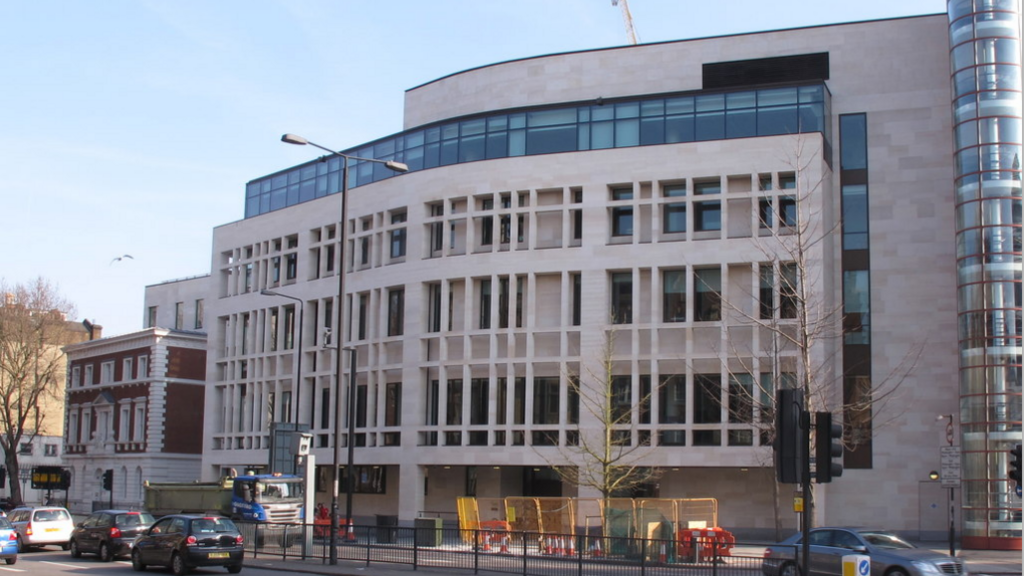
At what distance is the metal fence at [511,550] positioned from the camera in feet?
78.4

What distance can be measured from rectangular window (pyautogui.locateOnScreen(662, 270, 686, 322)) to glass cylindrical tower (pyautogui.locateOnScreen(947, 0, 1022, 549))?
35.5ft

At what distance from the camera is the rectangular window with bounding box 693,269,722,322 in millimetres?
45562

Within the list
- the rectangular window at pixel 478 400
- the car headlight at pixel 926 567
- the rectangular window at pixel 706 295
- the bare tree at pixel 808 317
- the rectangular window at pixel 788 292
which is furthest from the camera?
the rectangular window at pixel 478 400

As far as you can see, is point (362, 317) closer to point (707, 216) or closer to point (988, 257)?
point (707, 216)

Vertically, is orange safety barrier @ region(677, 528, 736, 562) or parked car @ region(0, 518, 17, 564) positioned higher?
orange safety barrier @ region(677, 528, 736, 562)

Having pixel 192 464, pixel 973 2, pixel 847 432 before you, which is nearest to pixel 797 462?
pixel 847 432

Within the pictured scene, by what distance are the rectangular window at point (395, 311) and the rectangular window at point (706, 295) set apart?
1453 centimetres

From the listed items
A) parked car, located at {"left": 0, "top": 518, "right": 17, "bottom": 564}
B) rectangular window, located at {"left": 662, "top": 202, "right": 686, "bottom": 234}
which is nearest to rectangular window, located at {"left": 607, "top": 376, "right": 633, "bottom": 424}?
rectangular window, located at {"left": 662, "top": 202, "right": 686, "bottom": 234}

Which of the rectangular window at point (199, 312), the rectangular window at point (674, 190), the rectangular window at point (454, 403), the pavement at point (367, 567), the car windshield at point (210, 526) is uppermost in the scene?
the rectangular window at point (674, 190)

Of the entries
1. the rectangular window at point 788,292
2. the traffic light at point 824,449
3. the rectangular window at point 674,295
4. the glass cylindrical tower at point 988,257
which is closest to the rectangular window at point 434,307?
the rectangular window at point 674,295

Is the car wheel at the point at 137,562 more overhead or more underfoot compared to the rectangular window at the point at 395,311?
more underfoot

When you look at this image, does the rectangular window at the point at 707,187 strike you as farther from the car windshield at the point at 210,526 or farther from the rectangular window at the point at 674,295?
the car windshield at the point at 210,526

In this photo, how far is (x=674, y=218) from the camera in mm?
47375

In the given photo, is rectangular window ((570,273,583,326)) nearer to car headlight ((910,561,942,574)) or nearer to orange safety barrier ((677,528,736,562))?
orange safety barrier ((677,528,736,562))
